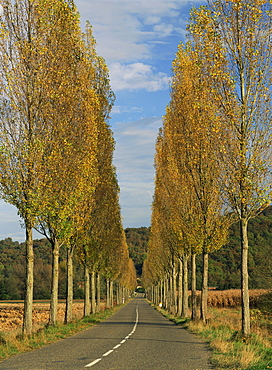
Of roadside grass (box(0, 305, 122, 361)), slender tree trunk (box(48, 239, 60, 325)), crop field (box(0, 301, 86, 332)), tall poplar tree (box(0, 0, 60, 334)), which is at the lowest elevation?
crop field (box(0, 301, 86, 332))

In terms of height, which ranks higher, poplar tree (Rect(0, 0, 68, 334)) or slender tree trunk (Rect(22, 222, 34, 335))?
poplar tree (Rect(0, 0, 68, 334))

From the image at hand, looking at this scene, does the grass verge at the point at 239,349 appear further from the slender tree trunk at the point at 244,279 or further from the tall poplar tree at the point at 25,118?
the tall poplar tree at the point at 25,118

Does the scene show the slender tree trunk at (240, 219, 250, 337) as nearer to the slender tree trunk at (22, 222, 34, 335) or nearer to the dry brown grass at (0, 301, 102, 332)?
the slender tree trunk at (22, 222, 34, 335)

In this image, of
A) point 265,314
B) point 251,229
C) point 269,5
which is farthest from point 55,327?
point 251,229

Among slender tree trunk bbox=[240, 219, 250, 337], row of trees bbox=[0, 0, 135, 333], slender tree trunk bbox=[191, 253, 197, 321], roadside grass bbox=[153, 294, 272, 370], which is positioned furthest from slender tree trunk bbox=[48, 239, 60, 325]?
slender tree trunk bbox=[240, 219, 250, 337]

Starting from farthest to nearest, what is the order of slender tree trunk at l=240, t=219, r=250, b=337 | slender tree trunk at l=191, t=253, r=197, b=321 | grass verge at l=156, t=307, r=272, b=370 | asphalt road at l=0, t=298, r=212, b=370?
slender tree trunk at l=191, t=253, r=197, b=321 < slender tree trunk at l=240, t=219, r=250, b=337 < grass verge at l=156, t=307, r=272, b=370 < asphalt road at l=0, t=298, r=212, b=370

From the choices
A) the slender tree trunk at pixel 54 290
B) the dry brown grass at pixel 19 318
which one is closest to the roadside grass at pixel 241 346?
the slender tree trunk at pixel 54 290

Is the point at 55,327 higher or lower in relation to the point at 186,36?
lower

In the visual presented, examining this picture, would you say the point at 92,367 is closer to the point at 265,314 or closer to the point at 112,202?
the point at 265,314

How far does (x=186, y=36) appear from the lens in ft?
106

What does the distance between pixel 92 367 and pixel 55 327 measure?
1222 centimetres

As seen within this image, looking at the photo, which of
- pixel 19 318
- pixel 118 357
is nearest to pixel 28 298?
pixel 118 357

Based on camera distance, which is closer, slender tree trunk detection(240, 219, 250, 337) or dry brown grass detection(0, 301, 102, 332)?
slender tree trunk detection(240, 219, 250, 337)

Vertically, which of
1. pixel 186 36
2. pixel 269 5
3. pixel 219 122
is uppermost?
pixel 186 36
